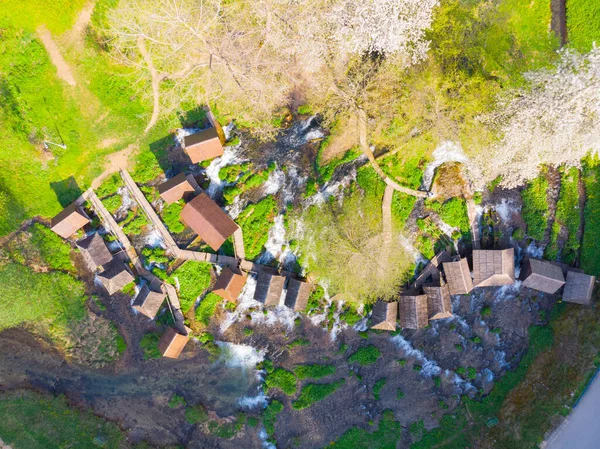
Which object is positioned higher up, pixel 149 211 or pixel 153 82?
pixel 153 82

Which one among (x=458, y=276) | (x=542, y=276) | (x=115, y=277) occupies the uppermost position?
(x=115, y=277)

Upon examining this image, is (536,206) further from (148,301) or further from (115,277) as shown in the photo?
(115,277)

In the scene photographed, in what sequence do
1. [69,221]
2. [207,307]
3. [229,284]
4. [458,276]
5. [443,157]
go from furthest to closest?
[207,307] < [443,157] < [458,276] < [69,221] < [229,284]

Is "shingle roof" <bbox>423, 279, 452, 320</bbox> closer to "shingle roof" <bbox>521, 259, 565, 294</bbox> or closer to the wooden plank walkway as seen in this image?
"shingle roof" <bbox>521, 259, 565, 294</bbox>

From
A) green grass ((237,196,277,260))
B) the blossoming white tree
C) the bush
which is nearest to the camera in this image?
the blossoming white tree

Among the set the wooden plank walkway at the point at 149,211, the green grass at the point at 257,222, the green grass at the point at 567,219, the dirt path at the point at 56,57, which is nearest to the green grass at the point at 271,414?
the green grass at the point at 257,222

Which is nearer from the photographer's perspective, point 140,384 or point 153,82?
point 153,82

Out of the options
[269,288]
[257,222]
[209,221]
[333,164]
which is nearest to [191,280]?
[209,221]

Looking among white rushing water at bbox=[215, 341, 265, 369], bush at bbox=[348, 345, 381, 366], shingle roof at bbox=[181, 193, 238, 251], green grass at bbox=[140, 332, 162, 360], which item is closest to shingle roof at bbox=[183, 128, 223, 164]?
shingle roof at bbox=[181, 193, 238, 251]
